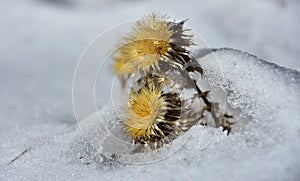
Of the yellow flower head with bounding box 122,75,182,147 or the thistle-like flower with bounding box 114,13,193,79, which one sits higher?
the thistle-like flower with bounding box 114,13,193,79

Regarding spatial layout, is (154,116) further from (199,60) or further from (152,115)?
(199,60)

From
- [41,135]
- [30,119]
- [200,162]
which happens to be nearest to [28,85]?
[30,119]

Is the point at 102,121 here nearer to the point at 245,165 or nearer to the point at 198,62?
the point at 198,62

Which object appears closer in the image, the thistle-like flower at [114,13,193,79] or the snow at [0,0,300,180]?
the snow at [0,0,300,180]

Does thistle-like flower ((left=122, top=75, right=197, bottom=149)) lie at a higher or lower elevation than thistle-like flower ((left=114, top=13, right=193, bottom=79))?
lower

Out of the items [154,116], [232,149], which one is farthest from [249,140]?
[154,116]
